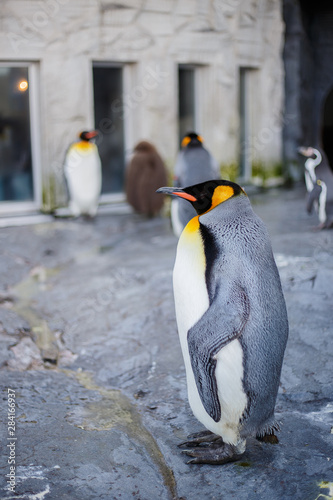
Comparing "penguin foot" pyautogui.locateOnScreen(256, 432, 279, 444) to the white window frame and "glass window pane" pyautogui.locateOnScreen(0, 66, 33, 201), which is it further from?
"glass window pane" pyautogui.locateOnScreen(0, 66, 33, 201)

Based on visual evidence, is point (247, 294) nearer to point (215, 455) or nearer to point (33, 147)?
point (215, 455)

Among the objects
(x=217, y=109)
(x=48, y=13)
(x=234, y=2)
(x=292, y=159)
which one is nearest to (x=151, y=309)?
(x=48, y=13)

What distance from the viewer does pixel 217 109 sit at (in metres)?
7.45

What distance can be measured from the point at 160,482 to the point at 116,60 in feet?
17.6

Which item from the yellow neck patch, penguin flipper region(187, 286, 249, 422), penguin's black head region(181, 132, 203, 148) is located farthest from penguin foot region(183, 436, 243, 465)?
penguin's black head region(181, 132, 203, 148)

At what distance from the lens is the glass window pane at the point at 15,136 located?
617cm

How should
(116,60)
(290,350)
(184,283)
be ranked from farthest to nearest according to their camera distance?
(116,60) → (290,350) → (184,283)

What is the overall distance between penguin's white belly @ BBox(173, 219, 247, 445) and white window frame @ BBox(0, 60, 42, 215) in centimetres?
465

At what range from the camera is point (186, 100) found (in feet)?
24.2

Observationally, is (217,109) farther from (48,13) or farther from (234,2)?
(48,13)

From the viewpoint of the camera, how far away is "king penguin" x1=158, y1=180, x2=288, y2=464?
6.25ft

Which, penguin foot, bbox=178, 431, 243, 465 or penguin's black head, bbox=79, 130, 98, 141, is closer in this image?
penguin foot, bbox=178, 431, 243, 465

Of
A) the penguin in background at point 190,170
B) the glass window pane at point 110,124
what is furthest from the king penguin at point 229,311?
the glass window pane at point 110,124

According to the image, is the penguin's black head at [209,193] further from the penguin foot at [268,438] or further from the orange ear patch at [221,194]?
the penguin foot at [268,438]
